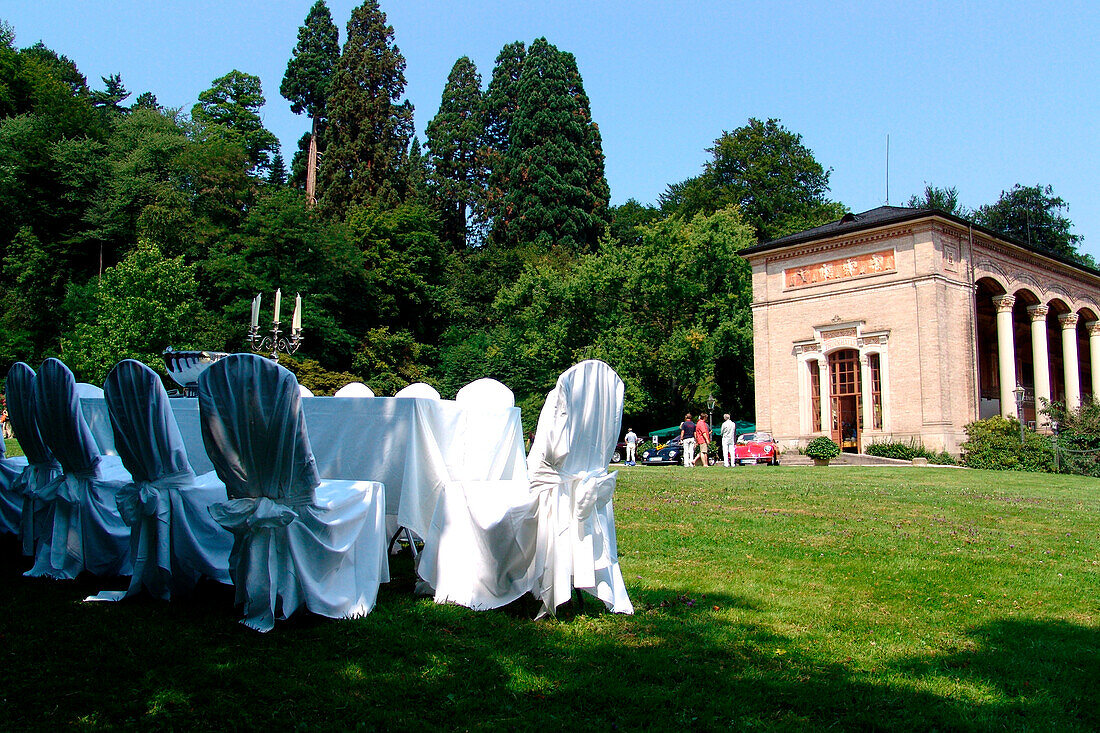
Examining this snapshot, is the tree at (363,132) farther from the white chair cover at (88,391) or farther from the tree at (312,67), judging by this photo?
the white chair cover at (88,391)

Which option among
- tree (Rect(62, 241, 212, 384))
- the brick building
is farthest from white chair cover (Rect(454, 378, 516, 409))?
tree (Rect(62, 241, 212, 384))

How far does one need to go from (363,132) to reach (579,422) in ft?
154

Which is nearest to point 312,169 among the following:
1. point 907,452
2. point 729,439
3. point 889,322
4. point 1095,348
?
point 889,322

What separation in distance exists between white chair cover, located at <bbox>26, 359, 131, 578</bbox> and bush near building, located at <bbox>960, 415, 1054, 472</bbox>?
25627mm

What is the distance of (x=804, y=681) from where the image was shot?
3777 millimetres

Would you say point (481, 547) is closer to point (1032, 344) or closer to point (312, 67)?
point (1032, 344)

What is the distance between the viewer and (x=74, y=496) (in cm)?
573

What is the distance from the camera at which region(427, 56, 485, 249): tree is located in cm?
5766

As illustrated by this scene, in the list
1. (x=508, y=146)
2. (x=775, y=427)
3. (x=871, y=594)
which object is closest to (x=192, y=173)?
(x=508, y=146)

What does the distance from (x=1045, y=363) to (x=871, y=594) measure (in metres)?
35.7

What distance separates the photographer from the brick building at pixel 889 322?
97.3ft

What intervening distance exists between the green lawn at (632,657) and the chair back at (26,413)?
0.85 m

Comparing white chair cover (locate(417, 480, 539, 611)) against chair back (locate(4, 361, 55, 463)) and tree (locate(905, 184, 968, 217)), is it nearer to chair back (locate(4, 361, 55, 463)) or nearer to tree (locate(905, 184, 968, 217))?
chair back (locate(4, 361, 55, 463))

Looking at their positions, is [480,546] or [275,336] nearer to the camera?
[480,546]
